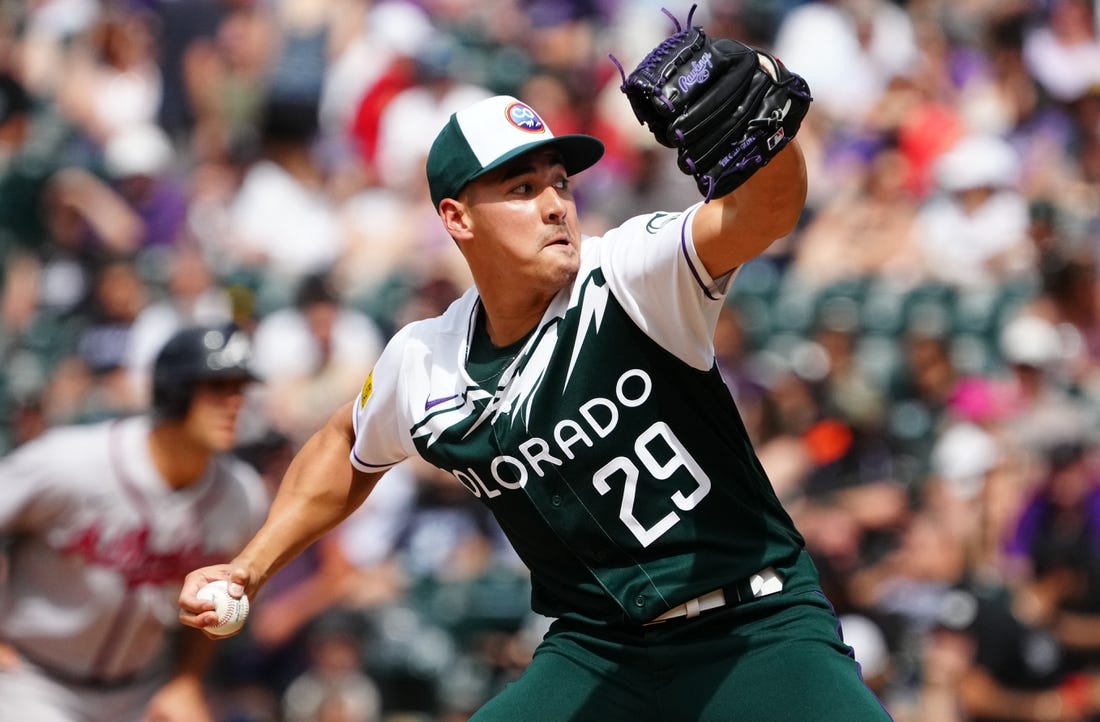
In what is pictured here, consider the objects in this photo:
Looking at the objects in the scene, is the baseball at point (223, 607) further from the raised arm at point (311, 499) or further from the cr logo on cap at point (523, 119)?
the cr logo on cap at point (523, 119)

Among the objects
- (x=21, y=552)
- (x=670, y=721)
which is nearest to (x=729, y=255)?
(x=670, y=721)

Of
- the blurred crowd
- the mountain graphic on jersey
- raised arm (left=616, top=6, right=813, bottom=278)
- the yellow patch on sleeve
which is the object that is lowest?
the blurred crowd

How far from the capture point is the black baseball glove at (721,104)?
318cm

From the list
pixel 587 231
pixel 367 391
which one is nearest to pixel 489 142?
pixel 367 391

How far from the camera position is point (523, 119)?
13.0 feet

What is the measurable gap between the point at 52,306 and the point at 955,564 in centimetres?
607

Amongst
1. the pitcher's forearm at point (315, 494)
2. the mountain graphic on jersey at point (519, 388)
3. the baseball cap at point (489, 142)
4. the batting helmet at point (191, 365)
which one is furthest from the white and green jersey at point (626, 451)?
the batting helmet at point (191, 365)

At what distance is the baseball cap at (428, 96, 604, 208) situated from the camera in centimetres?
391

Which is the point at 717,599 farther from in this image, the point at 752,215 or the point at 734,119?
the point at 734,119

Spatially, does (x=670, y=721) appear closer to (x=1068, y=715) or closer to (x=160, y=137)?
(x=1068, y=715)

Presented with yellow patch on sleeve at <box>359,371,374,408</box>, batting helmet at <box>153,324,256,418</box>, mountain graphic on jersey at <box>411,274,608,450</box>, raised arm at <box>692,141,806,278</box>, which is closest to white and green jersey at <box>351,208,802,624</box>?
mountain graphic on jersey at <box>411,274,608,450</box>

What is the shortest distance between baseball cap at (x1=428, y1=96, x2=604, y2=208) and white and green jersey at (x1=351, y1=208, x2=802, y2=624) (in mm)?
295

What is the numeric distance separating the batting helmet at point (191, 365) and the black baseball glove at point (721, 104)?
2.59 metres

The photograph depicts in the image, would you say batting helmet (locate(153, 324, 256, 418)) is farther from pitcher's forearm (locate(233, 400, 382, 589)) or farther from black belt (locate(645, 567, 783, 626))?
black belt (locate(645, 567, 783, 626))
